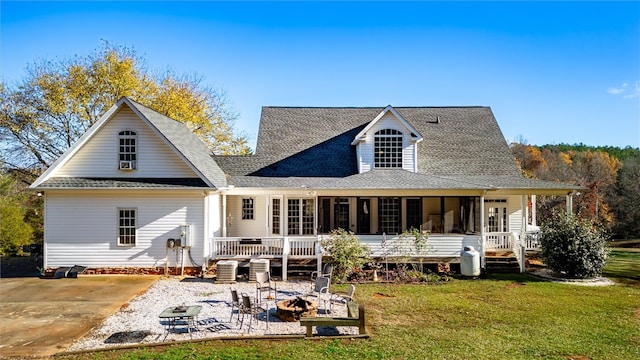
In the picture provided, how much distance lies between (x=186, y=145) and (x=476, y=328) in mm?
14002

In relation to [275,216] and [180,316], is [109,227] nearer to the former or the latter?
[275,216]

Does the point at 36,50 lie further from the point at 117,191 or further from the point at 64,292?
the point at 64,292

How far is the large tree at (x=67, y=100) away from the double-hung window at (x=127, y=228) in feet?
53.7

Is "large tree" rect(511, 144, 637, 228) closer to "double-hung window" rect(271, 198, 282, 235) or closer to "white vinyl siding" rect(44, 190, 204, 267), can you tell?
"double-hung window" rect(271, 198, 282, 235)

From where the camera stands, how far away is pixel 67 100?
91.0ft

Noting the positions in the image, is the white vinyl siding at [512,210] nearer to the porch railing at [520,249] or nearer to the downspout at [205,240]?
the porch railing at [520,249]

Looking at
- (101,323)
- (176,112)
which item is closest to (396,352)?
(101,323)

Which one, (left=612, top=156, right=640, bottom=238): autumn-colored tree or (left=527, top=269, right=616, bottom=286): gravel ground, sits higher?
(left=612, top=156, right=640, bottom=238): autumn-colored tree

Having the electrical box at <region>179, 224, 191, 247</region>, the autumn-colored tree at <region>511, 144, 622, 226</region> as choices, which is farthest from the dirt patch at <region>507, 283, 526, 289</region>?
the autumn-colored tree at <region>511, 144, 622, 226</region>

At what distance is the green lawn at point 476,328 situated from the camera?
785 centimetres

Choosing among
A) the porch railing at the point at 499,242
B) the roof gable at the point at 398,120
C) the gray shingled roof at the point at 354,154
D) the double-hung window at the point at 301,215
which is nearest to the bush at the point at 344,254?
the gray shingled roof at the point at 354,154

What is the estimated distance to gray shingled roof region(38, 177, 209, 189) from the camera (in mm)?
15219

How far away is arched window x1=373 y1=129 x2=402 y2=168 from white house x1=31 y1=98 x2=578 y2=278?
0.05 metres

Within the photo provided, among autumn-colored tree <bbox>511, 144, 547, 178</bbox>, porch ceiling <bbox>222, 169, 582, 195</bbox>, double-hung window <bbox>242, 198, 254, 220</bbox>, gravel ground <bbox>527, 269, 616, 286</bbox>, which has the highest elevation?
autumn-colored tree <bbox>511, 144, 547, 178</bbox>
